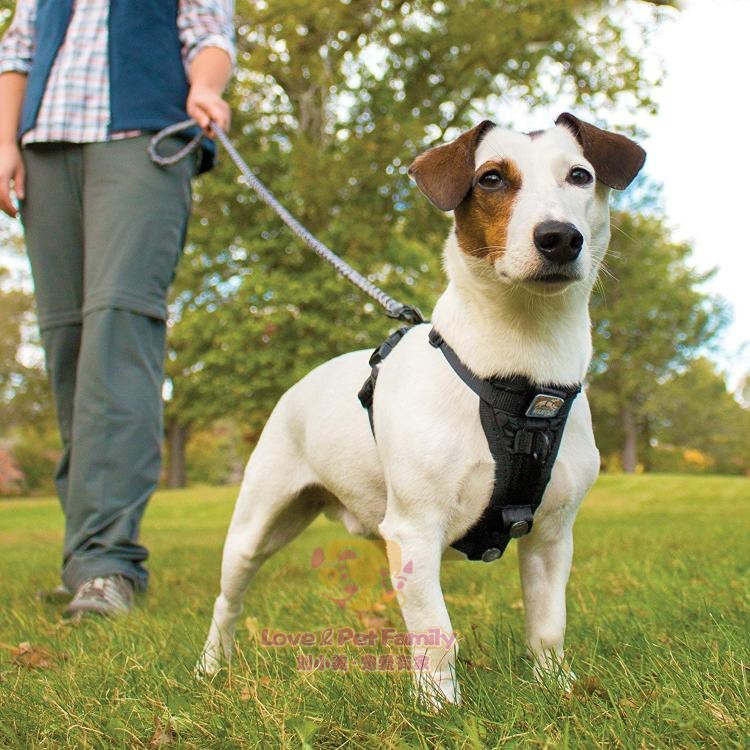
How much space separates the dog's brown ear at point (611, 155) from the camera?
2.36 m

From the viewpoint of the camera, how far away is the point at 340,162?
55.6ft

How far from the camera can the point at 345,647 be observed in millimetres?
2787

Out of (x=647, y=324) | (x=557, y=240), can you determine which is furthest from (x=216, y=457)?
(x=557, y=240)

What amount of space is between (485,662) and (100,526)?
2.09 m

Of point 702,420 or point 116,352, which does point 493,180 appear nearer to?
point 116,352

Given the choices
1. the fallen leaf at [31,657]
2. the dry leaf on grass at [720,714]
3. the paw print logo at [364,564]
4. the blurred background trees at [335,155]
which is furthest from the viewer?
the blurred background trees at [335,155]

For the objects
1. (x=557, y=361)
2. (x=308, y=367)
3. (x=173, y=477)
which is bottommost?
(x=173, y=477)

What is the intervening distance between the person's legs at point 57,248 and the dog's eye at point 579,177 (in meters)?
2.59

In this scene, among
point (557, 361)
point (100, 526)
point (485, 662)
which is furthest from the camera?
point (100, 526)

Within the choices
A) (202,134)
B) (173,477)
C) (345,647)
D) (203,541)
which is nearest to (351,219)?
(203,541)

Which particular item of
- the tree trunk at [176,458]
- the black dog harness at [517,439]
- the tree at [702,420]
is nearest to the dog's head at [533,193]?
the black dog harness at [517,439]

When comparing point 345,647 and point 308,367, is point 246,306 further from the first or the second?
point 345,647

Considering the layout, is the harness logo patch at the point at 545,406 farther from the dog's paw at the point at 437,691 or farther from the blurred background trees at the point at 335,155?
the blurred background trees at the point at 335,155

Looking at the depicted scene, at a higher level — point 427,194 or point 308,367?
point 427,194
